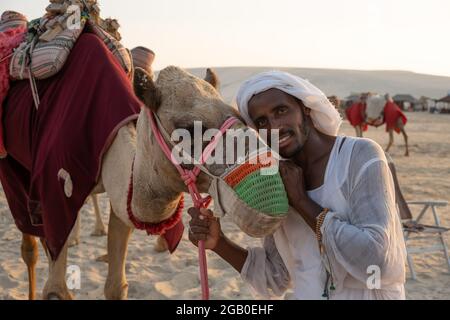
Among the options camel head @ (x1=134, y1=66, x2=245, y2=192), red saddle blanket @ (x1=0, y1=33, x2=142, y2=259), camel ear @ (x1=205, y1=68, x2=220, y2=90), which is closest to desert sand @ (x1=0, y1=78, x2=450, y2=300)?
red saddle blanket @ (x1=0, y1=33, x2=142, y2=259)

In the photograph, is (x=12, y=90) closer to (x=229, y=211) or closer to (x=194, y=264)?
(x=194, y=264)

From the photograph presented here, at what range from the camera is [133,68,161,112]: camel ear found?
7.15ft

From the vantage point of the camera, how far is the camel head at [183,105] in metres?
2.08

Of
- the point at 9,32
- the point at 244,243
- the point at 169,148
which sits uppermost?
the point at 9,32

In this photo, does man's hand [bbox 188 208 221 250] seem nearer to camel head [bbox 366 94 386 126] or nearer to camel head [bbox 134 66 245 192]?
camel head [bbox 134 66 245 192]

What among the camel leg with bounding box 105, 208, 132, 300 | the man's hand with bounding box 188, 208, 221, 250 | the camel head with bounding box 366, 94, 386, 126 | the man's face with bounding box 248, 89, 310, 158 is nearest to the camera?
the man's face with bounding box 248, 89, 310, 158

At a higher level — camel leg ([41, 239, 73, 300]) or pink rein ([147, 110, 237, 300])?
pink rein ([147, 110, 237, 300])

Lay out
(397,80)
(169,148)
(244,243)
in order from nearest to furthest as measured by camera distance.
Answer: (169,148), (244,243), (397,80)

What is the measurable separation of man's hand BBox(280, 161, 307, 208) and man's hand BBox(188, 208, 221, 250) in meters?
0.39

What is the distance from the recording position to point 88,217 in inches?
278

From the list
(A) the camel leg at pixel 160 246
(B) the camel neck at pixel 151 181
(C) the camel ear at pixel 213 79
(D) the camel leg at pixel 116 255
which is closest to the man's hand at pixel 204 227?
(B) the camel neck at pixel 151 181
